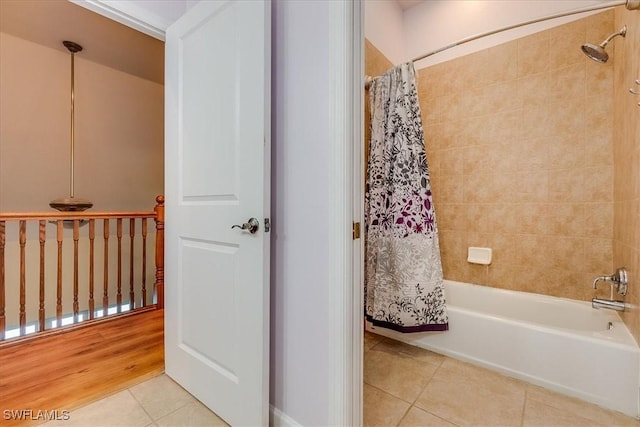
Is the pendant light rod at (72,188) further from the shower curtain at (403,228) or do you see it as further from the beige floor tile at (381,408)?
the beige floor tile at (381,408)

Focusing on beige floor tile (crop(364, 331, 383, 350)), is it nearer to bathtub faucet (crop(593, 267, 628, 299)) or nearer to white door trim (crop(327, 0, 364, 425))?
white door trim (crop(327, 0, 364, 425))

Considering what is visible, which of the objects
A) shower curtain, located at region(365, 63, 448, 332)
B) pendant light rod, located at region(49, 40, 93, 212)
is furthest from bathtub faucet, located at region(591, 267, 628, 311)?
pendant light rod, located at region(49, 40, 93, 212)

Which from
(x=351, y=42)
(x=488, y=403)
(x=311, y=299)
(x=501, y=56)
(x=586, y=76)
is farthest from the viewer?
(x=501, y=56)

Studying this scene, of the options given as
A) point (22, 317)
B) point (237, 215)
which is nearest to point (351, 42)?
point (237, 215)

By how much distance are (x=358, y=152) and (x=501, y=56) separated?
6.47 feet

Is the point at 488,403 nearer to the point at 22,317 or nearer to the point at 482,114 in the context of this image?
the point at 482,114

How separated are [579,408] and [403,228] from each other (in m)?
1.22

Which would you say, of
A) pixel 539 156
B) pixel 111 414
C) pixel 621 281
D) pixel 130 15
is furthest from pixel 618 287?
pixel 130 15

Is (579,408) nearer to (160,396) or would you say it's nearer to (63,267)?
(160,396)

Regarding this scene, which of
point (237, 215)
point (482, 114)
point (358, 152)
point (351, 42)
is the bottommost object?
point (237, 215)

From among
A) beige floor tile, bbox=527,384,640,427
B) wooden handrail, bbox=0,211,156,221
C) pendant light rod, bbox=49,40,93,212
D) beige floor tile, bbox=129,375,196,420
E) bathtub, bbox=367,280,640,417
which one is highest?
pendant light rod, bbox=49,40,93,212

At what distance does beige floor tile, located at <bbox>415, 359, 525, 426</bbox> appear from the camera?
1.33 meters

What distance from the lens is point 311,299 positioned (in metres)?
1.12

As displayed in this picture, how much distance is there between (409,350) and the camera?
6.46 ft
